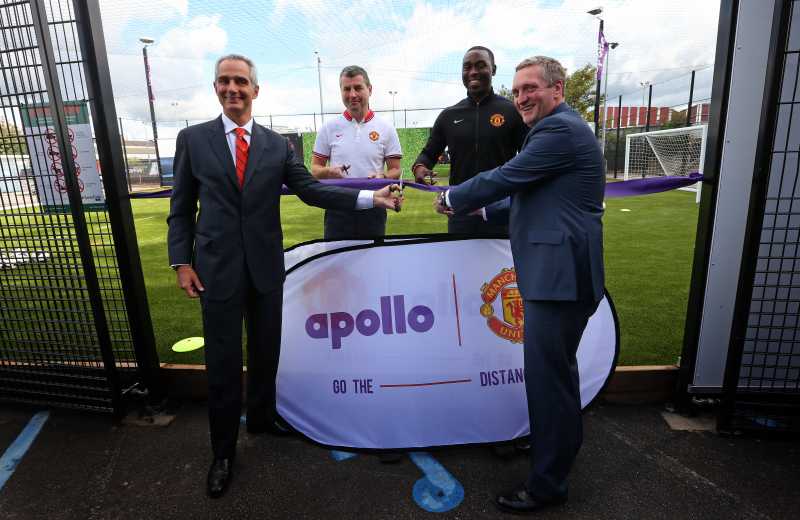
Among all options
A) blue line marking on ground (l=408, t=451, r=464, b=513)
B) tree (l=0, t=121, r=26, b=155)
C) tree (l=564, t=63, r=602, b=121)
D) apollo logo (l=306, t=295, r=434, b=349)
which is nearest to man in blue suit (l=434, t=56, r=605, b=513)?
blue line marking on ground (l=408, t=451, r=464, b=513)

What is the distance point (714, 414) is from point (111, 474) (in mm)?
3525

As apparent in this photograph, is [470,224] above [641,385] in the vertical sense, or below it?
above

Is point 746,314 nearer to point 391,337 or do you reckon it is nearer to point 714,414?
point 714,414

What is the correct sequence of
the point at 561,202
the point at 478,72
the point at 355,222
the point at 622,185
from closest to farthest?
1. the point at 561,202
2. the point at 622,185
3. the point at 478,72
4. the point at 355,222

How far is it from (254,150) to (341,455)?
171 cm

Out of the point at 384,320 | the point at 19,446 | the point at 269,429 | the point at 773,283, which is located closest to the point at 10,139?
the point at 19,446

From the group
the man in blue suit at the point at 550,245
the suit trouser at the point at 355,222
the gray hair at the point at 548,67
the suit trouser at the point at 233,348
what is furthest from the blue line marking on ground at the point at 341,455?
the gray hair at the point at 548,67

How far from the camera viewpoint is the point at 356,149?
124 inches

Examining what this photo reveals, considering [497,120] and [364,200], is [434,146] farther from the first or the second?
[364,200]

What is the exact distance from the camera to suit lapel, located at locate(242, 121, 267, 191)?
2156 mm

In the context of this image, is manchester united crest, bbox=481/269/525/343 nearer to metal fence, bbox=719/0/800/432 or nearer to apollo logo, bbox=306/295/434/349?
apollo logo, bbox=306/295/434/349

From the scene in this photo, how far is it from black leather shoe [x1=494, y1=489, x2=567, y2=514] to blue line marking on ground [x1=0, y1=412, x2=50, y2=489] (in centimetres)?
256

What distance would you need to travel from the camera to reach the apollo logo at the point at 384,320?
2463 millimetres

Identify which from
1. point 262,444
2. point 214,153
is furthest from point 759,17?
point 262,444
